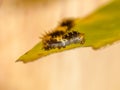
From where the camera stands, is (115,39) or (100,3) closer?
(115,39)

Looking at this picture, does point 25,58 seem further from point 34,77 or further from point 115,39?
point 115,39

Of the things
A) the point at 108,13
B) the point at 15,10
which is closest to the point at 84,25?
the point at 108,13

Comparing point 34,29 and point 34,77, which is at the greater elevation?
point 34,29
